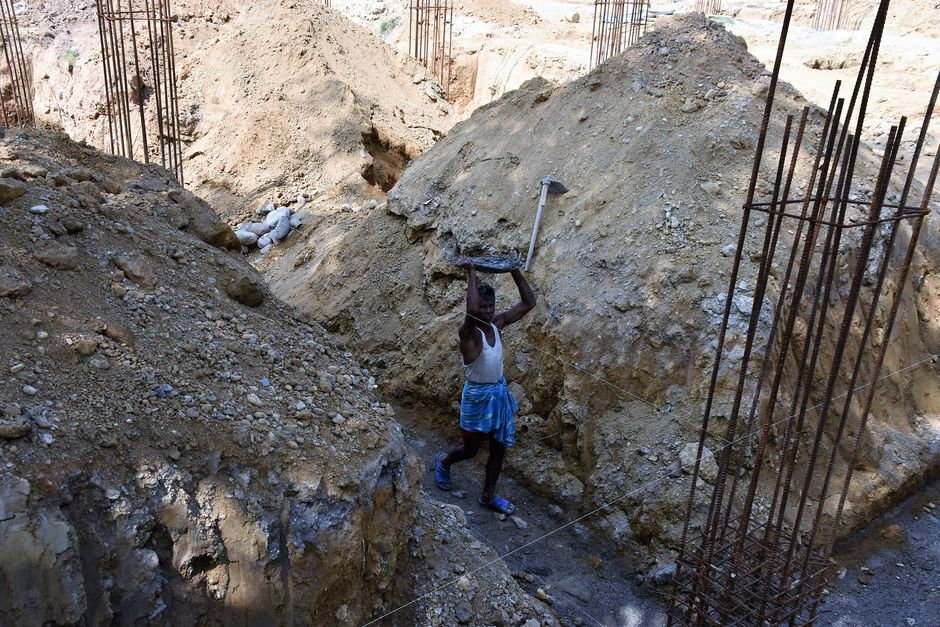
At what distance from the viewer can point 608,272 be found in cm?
485

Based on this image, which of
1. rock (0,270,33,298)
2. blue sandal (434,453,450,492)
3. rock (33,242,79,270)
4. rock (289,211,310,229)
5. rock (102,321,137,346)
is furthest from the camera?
rock (289,211,310,229)

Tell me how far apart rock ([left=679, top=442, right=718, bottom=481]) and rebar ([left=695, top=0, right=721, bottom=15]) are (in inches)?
550

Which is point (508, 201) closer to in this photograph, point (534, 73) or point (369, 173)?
point (369, 173)

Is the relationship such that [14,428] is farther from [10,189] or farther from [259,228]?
[259,228]

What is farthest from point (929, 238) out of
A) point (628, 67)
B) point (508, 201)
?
point (508, 201)

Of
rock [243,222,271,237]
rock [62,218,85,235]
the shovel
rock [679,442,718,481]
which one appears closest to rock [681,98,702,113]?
the shovel

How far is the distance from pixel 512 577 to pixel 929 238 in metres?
4.07

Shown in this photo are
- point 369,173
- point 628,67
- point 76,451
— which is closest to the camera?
point 76,451

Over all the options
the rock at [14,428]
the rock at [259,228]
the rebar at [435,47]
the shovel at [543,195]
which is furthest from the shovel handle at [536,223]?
the rebar at [435,47]

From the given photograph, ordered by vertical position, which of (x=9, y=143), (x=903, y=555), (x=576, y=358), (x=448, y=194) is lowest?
(x=903, y=555)

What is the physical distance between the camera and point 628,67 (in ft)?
20.0

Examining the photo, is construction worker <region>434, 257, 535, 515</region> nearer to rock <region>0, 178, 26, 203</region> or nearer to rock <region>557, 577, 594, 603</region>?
rock <region>557, 577, 594, 603</region>

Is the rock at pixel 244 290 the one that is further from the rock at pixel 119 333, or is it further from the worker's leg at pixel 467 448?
the worker's leg at pixel 467 448

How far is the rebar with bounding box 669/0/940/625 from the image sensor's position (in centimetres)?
255
